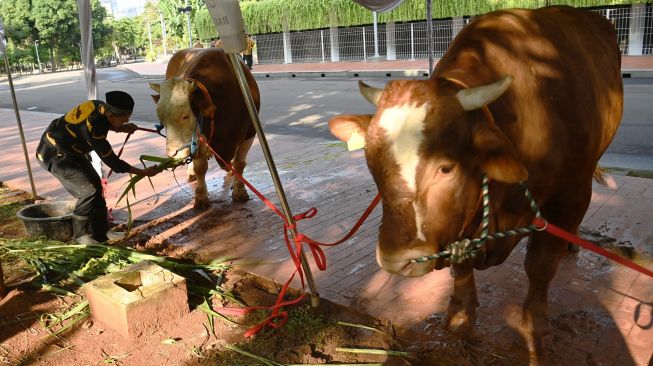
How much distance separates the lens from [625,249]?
4.01 m

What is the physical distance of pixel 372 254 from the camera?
4.29 m

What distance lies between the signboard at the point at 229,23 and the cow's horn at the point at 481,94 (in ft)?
5.22

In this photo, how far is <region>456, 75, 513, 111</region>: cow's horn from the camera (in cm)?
209

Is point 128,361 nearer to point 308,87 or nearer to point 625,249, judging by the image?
point 625,249

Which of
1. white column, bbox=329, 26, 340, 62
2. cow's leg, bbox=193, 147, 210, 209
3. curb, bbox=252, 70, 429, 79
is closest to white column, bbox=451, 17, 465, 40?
curb, bbox=252, 70, 429, 79

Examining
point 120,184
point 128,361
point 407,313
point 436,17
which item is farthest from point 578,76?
point 436,17

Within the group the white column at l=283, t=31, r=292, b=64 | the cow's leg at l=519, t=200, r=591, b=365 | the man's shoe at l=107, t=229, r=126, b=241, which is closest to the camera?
Answer: the cow's leg at l=519, t=200, r=591, b=365

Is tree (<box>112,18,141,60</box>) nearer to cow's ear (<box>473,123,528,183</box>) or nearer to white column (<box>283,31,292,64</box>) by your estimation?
white column (<box>283,31,292,64</box>)

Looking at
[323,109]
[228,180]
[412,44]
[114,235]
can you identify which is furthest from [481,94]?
[412,44]

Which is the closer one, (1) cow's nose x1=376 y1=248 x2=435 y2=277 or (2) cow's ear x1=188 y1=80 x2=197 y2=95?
(1) cow's nose x1=376 y1=248 x2=435 y2=277

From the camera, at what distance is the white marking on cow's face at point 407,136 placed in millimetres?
2127

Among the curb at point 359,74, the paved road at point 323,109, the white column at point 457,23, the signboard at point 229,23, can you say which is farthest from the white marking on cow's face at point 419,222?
the white column at point 457,23

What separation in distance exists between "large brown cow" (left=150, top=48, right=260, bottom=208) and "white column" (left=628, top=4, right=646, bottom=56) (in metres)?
18.0

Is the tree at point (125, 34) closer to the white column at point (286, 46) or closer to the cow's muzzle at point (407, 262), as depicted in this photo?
the white column at point (286, 46)
